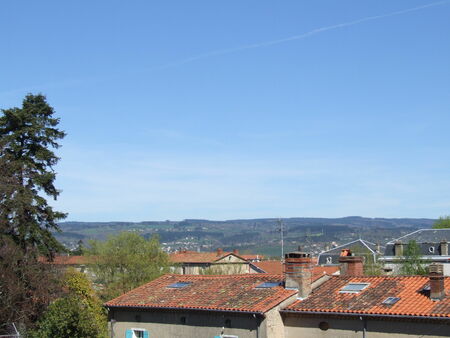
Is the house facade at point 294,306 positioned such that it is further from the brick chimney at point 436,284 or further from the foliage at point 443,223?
the foliage at point 443,223

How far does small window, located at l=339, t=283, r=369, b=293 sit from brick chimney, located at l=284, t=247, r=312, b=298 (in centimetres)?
149

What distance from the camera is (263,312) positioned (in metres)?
24.6

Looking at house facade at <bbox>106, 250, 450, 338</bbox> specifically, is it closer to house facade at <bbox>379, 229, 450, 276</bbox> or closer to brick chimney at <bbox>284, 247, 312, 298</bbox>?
brick chimney at <bbox>284, 247, 312, 298</bbox>

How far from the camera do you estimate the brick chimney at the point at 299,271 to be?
1035 inches

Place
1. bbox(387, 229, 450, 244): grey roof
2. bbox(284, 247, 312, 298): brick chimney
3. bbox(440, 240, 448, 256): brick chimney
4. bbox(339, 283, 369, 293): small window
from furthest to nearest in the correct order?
bbox(387, 229, 450, 244): grey roof, bbox(440, 240, 448, 256): brick chimney, bbox(284, 247, 312, 298): brick chimney, bbox(339, 283, 369, 293): small window

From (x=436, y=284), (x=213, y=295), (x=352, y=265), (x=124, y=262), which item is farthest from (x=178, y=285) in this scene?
(x=124, y=262)

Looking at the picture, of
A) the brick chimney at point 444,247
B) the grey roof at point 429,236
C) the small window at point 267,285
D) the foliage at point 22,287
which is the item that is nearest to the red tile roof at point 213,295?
the small window at point 267,285

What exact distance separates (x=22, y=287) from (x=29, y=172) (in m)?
8.22

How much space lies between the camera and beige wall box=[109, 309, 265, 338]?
2547cm

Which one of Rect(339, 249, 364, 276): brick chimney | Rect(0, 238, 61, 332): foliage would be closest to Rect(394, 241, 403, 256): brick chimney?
Rect(339, 249, 364, 276): brick chimney

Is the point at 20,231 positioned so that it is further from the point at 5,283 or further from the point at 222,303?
the point at 222,303

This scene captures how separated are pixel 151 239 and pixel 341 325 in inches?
1482

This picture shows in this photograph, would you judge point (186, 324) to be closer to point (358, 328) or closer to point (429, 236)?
point (358, 328)

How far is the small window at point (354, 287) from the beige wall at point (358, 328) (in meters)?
1.99
